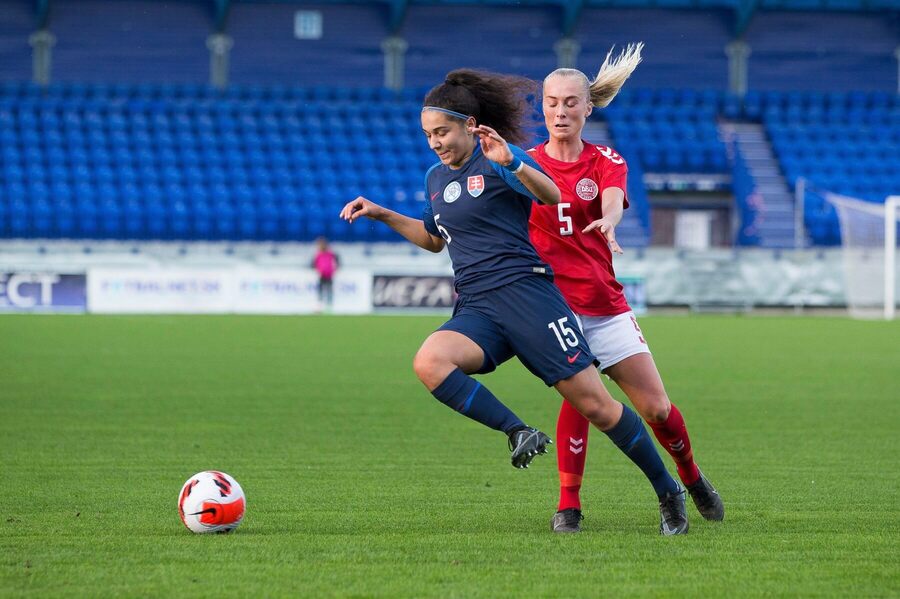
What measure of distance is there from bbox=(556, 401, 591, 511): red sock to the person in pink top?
2025cm

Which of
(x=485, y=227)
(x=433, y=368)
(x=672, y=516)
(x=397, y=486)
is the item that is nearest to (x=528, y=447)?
(x=433, y=368)

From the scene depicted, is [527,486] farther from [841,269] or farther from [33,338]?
[841,269]

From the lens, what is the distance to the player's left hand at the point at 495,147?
507 centimetres

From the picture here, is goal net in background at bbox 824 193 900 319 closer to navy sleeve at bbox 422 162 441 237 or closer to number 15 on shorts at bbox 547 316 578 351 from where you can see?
navy sleeve at bbox 422 162 441 237

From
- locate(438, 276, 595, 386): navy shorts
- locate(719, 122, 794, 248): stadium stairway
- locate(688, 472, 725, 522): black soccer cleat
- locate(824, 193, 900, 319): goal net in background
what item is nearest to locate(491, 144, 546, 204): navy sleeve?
locate(438, 276, 595, 386): navy shorts

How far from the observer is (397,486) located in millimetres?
6746

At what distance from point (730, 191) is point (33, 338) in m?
20.2

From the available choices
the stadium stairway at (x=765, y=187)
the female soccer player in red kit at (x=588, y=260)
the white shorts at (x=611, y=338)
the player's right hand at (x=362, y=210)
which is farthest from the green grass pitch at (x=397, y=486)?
the stadium stairway at (x=765, y=187)

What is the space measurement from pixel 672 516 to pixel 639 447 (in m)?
0.32

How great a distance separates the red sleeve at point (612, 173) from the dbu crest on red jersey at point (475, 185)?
0.57 m

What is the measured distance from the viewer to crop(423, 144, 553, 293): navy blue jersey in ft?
17.9

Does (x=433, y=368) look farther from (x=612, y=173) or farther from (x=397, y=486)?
(x=397, y=486)

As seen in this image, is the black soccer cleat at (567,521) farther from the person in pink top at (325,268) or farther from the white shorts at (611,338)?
the person in pink top at (325,268)

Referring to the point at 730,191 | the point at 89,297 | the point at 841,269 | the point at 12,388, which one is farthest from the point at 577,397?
the point at 730,191
